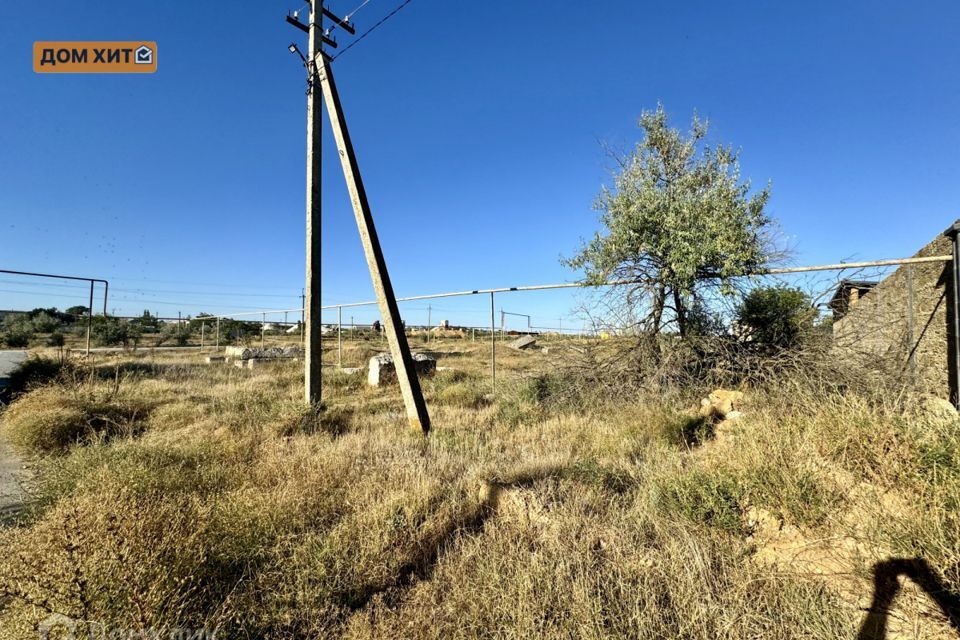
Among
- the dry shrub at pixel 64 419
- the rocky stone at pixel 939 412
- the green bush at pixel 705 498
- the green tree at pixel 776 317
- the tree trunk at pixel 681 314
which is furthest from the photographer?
the tree trunk at pixel 681 314

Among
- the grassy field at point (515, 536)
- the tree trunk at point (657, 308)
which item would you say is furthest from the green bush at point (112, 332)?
the tree trunk at point (657, 308)

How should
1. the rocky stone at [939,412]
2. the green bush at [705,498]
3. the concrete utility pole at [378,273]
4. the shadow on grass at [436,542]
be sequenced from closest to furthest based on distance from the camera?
the shadow on grass at [436,542], the green bush at [705,498], the rocky stone at [939,412], the concrete utility pole at [378,273]

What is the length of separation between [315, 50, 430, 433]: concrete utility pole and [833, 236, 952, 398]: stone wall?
5.38m

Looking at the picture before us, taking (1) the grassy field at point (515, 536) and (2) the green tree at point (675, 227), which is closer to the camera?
(1) the grassy field at point (515, 536)

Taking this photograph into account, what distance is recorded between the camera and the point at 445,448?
4082mm

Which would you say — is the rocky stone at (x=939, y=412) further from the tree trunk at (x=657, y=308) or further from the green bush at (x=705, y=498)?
the tree trunk at (x=657, y=308)

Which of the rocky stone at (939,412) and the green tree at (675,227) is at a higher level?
the green tree at (675,227)

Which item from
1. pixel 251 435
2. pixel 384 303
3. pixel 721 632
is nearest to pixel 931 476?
pixel 721 632

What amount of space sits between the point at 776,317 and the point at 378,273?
18.5 feet

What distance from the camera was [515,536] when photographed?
8.19 ft

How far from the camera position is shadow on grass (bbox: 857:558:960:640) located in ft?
5.29

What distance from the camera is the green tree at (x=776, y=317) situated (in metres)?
5.05

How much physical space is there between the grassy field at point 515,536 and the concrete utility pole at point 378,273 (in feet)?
A: 2.20

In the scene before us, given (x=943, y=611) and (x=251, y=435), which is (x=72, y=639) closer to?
(x=251, y=435)
